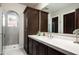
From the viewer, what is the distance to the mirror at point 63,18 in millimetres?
2057

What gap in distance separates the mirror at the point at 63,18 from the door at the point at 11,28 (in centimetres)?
84

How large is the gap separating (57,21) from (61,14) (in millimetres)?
209

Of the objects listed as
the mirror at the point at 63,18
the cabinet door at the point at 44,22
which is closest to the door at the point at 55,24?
the mirror at the point at 63,18

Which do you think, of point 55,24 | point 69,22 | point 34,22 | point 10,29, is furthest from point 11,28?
point 69,22

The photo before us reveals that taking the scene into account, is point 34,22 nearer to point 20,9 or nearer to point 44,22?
point 44,22

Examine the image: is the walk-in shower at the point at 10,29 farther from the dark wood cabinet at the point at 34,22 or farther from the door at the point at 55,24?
the door at the point at 55,24

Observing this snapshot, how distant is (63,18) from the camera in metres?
2.30

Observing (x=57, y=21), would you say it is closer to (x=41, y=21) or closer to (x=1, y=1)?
(x=41, y=21)

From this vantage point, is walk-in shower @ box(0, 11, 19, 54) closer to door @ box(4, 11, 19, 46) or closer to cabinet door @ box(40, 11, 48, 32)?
door @ box(4, 11, 19, 46)

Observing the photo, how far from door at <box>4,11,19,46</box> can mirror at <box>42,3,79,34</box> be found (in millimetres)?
842

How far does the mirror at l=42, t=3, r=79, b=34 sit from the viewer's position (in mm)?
2057

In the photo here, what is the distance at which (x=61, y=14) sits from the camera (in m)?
2.33

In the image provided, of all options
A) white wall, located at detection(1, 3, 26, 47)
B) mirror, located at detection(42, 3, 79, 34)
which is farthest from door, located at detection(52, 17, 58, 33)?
white wall, located at detection(1, 3, 26, 47)

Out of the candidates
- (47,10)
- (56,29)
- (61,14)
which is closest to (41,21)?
(47,10)
